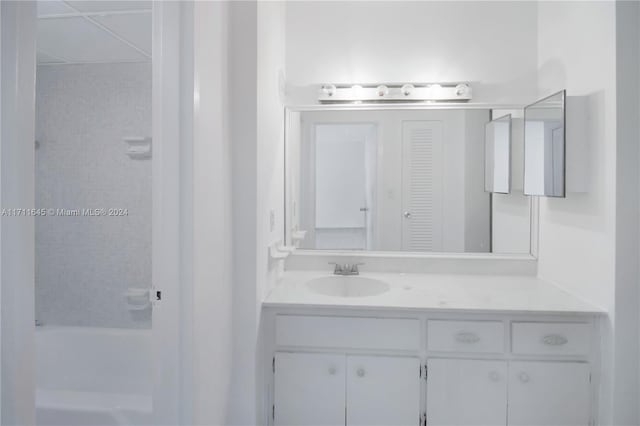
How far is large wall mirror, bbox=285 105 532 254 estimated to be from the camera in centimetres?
236

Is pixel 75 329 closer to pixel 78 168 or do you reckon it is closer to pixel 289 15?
pixel 78 168

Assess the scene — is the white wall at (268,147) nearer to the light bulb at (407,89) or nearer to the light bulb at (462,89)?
the light bulb at (407,89)

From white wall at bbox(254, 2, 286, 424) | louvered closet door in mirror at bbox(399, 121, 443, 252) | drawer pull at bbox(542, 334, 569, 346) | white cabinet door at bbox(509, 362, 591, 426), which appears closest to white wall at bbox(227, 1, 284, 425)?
white wall at bbox(254, 2, 286, 424)

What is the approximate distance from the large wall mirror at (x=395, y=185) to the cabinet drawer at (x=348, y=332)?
0.71 m

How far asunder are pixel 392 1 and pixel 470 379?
2180 mm

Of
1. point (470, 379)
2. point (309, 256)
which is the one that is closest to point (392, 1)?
point (309, 256)

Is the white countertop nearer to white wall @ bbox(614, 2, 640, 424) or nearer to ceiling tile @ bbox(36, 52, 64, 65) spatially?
white wall @ bbox(614, 2, 640, 424)

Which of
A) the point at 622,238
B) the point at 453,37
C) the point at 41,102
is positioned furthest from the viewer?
the point at 41,102

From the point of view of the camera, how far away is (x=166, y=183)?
126cm

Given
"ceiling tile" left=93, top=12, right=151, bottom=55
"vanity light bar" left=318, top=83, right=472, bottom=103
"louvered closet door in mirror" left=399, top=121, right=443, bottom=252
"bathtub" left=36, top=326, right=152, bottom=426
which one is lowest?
"bathtub" left=36, top=326, right=152, bottom=426

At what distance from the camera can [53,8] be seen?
5.90 ft

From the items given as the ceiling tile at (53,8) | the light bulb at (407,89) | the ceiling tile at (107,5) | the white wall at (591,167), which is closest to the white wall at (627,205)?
the white wall at (591,167)

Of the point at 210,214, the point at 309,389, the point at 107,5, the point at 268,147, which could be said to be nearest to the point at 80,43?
the point at 107,5

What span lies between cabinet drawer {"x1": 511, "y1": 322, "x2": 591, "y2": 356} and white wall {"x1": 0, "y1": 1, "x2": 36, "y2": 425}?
1784mm
